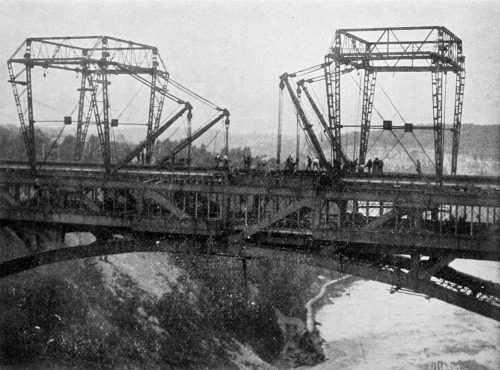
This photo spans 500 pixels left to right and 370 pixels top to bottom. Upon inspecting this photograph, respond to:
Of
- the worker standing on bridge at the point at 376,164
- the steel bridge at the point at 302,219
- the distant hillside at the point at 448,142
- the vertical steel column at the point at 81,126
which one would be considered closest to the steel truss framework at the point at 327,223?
the steel bridge at the point at 302,219

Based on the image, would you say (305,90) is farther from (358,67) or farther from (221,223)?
(221,223)

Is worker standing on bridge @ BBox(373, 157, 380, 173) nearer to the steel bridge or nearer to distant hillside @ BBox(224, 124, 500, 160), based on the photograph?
the steel bridge

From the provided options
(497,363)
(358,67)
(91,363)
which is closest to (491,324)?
(497,363)

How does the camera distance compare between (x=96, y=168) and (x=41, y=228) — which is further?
(x=96, y=168)

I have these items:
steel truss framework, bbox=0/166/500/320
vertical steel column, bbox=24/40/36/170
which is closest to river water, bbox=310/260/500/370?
steel truss framework, bbox=0/166/500/320

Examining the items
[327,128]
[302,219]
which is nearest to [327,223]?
[302,219]

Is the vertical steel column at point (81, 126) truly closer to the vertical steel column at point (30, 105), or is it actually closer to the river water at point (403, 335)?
the vertical steel column at point (30, 105)
